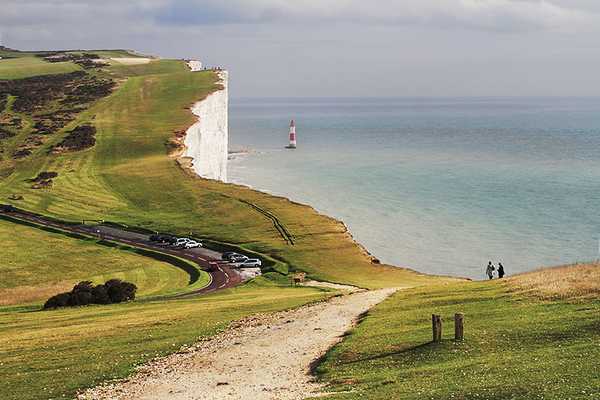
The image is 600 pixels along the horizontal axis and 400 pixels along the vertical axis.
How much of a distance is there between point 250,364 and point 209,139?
112 meters

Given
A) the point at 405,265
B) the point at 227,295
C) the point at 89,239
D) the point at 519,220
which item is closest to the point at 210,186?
the point at 89,239

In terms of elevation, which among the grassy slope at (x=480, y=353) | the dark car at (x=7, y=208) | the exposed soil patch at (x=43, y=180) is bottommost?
the dark car at (x=7, y=208)

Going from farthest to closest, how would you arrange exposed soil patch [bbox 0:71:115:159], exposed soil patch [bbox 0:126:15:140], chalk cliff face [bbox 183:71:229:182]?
exposed soil patch [bbox 0:126:15:140] < chalk cliff face [bbox 183:71:229:182] < exposed soil patch [bbox 0:71:115:159]

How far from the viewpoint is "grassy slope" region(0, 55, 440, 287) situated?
66.2 metres

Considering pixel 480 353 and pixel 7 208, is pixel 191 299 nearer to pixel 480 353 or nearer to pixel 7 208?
pixel 480 353

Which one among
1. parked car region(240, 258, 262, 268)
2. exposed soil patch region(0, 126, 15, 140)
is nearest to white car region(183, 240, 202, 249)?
parked car region(240, 258, 262, 268)

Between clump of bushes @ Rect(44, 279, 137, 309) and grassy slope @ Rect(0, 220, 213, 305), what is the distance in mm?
3458

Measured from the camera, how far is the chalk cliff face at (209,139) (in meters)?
129

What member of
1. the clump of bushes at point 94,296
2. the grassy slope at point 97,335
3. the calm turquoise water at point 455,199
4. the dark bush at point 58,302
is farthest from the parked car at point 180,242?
the grassy slope at point 97,335

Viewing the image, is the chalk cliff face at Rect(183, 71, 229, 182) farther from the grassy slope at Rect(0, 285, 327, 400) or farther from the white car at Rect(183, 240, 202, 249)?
the grassy slope at Rect(0, 285, 327, 400)

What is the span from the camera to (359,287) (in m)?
53.9

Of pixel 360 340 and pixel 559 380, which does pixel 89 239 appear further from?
pixel 559 380

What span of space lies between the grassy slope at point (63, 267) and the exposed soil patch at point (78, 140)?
43645mm

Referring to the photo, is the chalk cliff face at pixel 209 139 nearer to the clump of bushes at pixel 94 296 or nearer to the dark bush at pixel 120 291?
the dark bush at pixel 120 291
